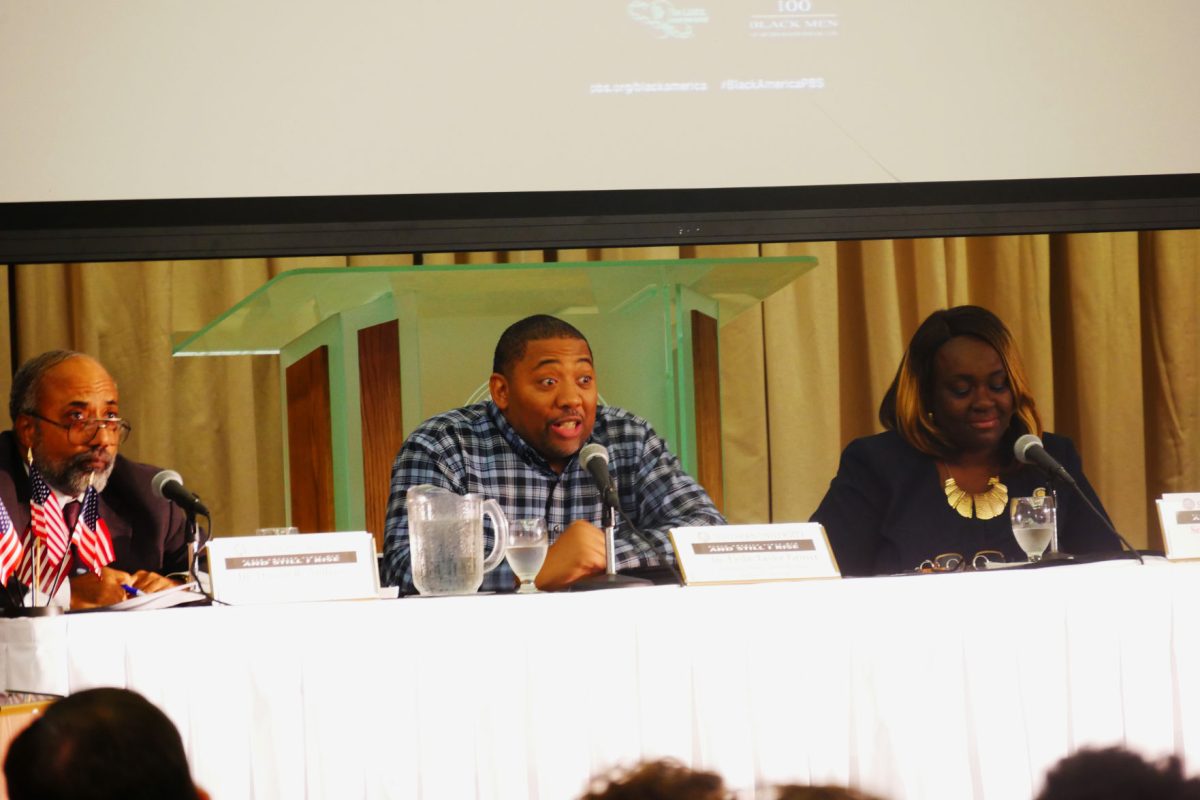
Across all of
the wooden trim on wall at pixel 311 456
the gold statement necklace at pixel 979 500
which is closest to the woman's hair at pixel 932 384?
the gold statement necklace at pixel 979 500

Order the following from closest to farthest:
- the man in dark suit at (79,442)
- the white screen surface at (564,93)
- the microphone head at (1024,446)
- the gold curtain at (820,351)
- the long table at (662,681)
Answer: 1. the long table at (662,681)
2. the microphone head at (1024,446)
3. the white screen surface at (564,93)
4. the man in dark suit at (79,442)
5. the gold curtain at (820,351)

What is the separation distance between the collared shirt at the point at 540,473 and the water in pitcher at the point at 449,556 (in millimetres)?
583

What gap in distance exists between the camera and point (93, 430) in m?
2.86

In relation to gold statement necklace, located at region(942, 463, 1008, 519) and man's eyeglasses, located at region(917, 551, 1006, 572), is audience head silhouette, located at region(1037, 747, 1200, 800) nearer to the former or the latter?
man's eyeglasses, located at region(917, 551, 1006, 572)

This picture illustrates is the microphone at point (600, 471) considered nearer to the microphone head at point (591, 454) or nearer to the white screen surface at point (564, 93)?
the microphone head at point (591, 454)

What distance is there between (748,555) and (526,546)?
31 cm

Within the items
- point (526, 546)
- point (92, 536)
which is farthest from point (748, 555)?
point (92, 536)

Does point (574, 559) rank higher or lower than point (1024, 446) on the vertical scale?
lower

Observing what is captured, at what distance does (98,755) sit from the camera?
2.97 feet

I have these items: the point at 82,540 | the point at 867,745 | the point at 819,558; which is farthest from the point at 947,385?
the point at 82,540

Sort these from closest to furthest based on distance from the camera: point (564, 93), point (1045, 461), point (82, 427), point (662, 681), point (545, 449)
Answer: point (662, 681) < point (1045, 461) < point (545, 449) < point (564, 93) < point (82, 427)

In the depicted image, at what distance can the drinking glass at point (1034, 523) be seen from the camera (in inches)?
79.1

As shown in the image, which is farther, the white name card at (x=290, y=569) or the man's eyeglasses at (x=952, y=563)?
the man's eyeglasses at (x=952, y=563)

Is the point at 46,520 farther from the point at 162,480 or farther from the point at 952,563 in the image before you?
the point at 952,563
